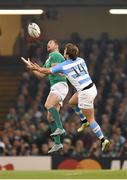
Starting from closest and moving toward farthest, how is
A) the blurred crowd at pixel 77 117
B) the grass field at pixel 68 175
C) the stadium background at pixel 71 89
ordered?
the grass field at pixel 68 175 → the stadium background at pixel 71 89 → the blurred crowd at pixel 77 117

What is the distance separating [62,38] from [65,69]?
518 inches

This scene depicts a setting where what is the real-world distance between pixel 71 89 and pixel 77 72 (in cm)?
986

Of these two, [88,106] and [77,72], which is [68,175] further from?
[77,72]

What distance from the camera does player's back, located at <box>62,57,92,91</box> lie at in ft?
61.4

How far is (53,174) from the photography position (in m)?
19.0

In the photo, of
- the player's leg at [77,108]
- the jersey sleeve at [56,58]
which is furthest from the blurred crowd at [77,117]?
the jersey sleeve at [56,58]

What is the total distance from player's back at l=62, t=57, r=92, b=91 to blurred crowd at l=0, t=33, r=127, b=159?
559cm

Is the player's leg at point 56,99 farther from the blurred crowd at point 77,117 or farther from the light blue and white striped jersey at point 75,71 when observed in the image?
the blurred crowd at point 77,117

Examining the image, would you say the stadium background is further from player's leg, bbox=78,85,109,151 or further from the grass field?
player's leg, bbox=78,85,109,151

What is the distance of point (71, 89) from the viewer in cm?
2870

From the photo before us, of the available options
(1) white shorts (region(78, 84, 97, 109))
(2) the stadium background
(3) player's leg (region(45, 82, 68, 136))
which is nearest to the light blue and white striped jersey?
(1) white shorts (region(78, 84, 97, 109))

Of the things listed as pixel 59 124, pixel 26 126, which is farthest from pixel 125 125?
pixel 59 124

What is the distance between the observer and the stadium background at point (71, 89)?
80.9 ft

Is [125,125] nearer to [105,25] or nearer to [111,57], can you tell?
[111,57]
